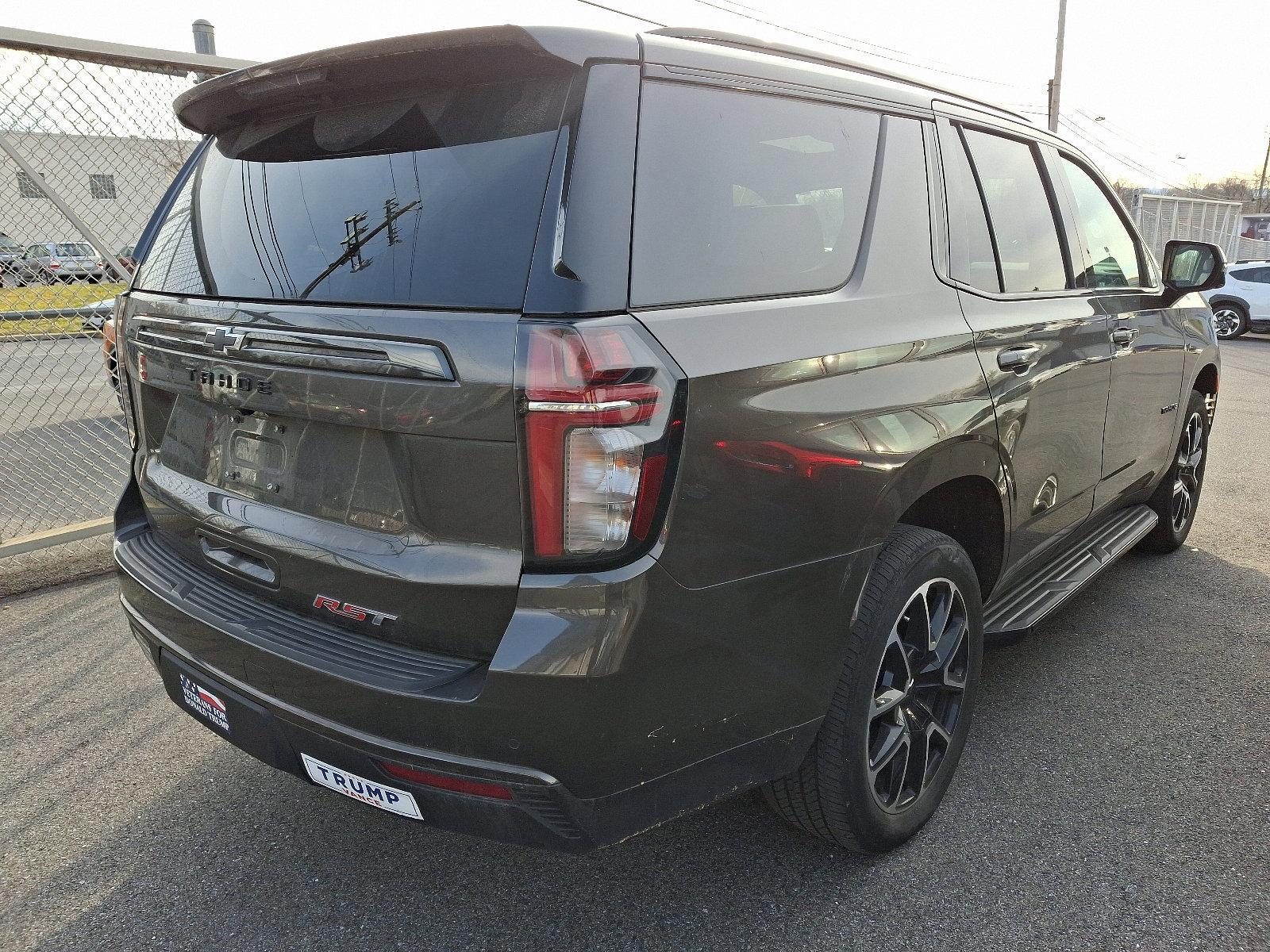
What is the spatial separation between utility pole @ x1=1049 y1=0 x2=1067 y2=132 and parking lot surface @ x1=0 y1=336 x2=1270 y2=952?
89.8ft

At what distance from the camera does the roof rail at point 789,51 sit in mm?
1907

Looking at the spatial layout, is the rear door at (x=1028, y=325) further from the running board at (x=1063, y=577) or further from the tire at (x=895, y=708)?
the tire at (x=895, y=708)

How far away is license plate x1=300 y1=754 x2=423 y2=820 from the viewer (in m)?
1.81

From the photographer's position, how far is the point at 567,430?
1575 mm

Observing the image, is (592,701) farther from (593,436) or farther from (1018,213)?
(1018,213)

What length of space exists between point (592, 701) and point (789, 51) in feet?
5.01

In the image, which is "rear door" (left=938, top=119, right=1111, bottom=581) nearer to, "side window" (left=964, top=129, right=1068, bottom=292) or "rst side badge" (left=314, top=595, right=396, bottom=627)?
"side window" (left=964, top=129, right=1068, bottom=292)

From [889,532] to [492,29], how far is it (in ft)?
4.39

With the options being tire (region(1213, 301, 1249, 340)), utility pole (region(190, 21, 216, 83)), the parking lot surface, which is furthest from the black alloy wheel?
tire (region(1213, 301, 1249, 340))

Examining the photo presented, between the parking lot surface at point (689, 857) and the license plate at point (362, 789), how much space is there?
27 cm

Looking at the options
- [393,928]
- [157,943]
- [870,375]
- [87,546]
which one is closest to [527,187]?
[870,375]

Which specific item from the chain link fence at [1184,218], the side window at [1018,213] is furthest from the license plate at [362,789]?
the chain link fence at [1184,218]

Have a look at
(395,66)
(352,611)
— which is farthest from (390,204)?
(352,611)

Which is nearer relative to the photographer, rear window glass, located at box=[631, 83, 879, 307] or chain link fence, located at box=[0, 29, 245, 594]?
rear window glass, located at box=[631, 83, 879, 307]
